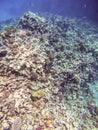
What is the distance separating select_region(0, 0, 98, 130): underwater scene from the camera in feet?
18.4

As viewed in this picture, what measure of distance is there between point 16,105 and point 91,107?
3.28 meters

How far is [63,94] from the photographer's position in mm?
7078

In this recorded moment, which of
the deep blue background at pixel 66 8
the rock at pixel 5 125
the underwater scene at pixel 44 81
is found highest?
the deep blue background at pixel 66 8

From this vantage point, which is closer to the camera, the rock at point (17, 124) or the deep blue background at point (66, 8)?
the rock at point (17, 124)

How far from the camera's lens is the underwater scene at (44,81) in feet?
18.4

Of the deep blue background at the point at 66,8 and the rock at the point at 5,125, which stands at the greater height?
the deep blue background at the point at 66,8

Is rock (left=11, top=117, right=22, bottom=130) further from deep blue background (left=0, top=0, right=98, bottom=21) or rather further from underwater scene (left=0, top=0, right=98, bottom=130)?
deep blue background (left=0, top=0, right=98, bottom=21)

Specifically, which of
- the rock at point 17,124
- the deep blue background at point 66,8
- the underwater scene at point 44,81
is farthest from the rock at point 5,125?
the deep blue background at point 66,8

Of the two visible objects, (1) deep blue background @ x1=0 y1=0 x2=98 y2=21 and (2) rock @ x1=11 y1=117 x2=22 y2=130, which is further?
(1) deep blue background @ x1=0 y1=0 x2=98 y2=21

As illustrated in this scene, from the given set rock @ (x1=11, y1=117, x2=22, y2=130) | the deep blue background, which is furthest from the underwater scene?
the deep blue background

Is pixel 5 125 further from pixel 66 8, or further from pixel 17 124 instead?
pixel 66 8

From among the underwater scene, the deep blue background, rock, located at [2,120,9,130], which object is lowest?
rock, located at [2,120,9,130]

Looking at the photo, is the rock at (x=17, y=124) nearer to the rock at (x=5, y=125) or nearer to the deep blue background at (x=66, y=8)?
the rock at (x=5, y=125)

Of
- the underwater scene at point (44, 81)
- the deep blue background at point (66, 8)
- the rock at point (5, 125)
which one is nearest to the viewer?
the rock at point (5, 125)
